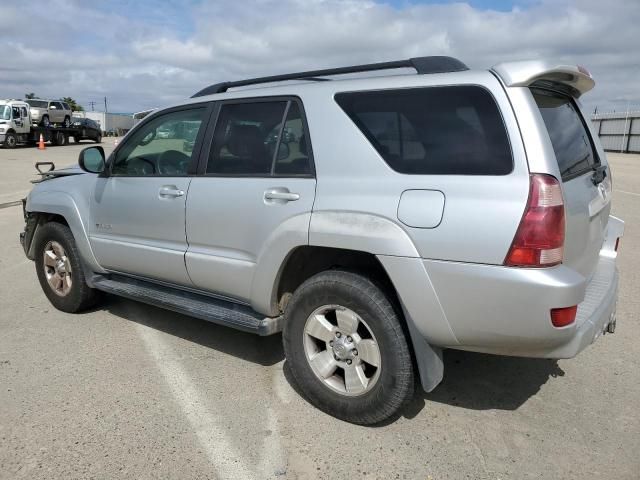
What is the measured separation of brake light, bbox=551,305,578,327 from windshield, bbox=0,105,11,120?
31.8 metres

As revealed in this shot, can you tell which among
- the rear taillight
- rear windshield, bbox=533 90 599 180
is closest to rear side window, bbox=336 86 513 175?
the rear taillight

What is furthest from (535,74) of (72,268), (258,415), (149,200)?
(72,268)

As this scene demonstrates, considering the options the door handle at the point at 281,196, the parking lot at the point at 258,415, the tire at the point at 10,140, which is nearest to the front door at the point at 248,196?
the door handle at the point at 281,196

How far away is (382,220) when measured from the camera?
9.25ft

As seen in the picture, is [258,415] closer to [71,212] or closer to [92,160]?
[71,212]

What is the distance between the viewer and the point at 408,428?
3.12m

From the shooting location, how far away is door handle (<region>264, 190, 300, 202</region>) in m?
3.19

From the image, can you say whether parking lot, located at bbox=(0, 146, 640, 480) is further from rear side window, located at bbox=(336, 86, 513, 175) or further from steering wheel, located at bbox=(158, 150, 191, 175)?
rear side window, located at bbox=(336, 86, 513, 175)

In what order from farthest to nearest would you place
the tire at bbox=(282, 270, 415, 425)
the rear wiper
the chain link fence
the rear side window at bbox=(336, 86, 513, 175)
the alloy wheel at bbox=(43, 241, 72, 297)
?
the chain link fence → the alloy wheel at bbox=(43, 241, 72, 297) → the rear wiper → the tire at bbox=(282, 270, 415, 425) → the rear side window at bbox=(336, 86, 513, 175)

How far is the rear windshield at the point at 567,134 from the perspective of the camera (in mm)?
2807

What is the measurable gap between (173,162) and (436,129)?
6.85 feet

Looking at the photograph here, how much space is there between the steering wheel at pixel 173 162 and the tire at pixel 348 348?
1.37 m

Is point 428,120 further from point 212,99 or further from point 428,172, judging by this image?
point 212,99

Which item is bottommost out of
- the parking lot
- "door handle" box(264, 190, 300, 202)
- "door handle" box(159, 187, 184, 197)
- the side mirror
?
the parking lot
